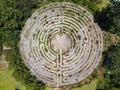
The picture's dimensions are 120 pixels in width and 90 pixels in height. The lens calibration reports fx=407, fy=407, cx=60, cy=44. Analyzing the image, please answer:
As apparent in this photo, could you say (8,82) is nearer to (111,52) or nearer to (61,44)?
(61,44)

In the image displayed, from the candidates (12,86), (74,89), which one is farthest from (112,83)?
(12,86)

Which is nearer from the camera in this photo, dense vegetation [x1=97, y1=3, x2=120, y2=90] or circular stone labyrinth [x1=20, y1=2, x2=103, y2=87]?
dense vegetation [x1=97, y1=3, x2=120, y2=90]

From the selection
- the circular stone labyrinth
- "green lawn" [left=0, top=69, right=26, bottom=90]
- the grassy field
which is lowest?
"green lawn" [left=0, top=69, right=26, bottom=90]

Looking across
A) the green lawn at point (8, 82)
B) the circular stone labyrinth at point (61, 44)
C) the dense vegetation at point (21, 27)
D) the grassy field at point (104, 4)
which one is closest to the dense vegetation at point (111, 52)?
the dense vegetation at point (21, 27)

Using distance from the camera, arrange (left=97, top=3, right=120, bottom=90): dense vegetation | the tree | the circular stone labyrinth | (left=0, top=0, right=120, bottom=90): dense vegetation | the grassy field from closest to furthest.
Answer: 1. (left=97, top=3, right=120, bottom=90): dense vegetation
2. (left=0, top=0, right=120, bottom=90): dense vegetation
3. the tree
4. the circular stone labyrinth
5. the grassy field

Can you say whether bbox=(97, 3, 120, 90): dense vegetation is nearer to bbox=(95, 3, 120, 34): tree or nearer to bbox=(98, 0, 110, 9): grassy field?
bbox=(95, 3, 120, 34): tree

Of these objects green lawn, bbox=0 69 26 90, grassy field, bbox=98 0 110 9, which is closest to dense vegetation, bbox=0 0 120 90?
grassy field, bbox=98 0 110 9

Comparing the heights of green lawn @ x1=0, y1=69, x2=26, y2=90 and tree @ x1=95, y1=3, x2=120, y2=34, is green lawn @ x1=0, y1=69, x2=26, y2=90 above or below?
below
